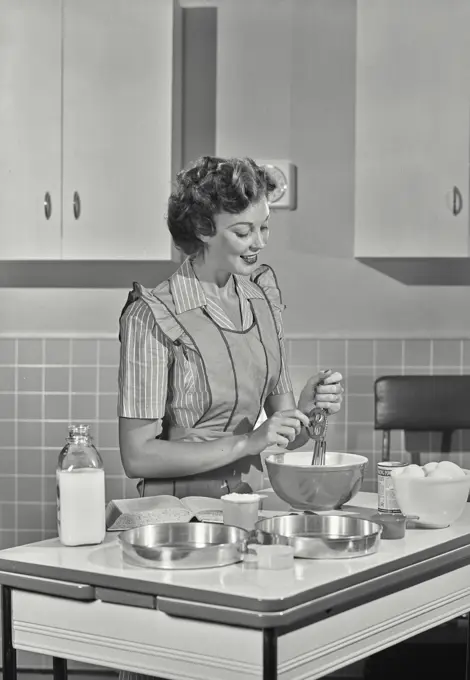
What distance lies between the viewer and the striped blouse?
2.25 metres

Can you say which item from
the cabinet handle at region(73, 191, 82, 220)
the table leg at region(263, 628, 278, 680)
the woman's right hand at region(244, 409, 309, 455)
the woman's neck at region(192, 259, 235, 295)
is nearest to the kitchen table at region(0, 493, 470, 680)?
the table leg at region(263, 628, 278, 680)

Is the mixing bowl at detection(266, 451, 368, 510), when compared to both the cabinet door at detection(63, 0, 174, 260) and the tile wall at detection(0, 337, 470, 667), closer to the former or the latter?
the cabinet door at detection(63, 0, 174, 260)

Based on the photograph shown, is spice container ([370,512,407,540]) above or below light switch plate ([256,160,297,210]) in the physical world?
below

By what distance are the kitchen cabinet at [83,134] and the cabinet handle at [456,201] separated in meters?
1.03

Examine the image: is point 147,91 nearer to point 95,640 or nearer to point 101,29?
point 101,29

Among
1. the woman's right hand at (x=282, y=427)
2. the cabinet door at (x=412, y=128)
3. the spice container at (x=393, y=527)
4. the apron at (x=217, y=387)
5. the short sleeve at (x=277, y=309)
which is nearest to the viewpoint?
the spice container at (x=393, y=527)

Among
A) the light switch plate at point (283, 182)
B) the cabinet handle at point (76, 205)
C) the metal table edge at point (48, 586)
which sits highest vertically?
the light switch plate at point (283, 182)

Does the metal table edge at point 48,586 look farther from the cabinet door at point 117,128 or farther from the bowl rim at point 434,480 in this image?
the cabinet door at point 117,128

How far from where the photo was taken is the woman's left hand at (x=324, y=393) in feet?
7.22

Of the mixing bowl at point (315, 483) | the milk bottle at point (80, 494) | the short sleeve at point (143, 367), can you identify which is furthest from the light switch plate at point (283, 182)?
the milk bottle at point (80, 494)

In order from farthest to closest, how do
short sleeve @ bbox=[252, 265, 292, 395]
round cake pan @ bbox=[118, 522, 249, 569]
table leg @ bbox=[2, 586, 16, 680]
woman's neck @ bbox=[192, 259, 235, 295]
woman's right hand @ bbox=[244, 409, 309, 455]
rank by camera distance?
short sleeve @ bbox=[252, 265, 292, 395], woman's neck @ bbox=[192, 259, 235, 295], woman's right hand @ bbox=[244, 409, 309, 455], table leg @ bbox=[2, 586, 16, 680], round cake pan @ bbox=[118, 522, 249, 569]

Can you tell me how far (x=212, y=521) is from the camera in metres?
1.90

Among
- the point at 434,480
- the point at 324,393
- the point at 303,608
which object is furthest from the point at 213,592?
the point at 324,393

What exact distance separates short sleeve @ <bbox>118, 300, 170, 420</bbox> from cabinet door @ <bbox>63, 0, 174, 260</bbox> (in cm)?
136
